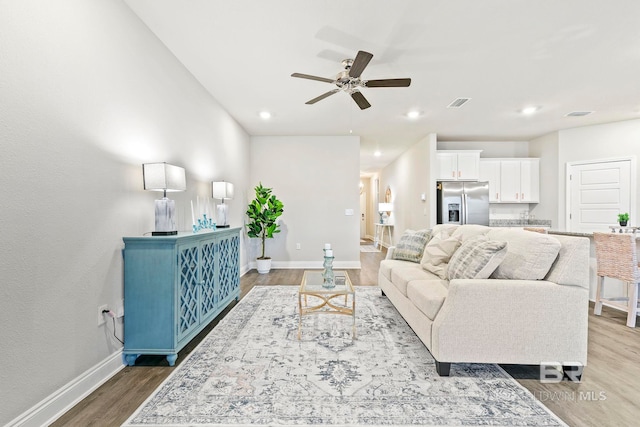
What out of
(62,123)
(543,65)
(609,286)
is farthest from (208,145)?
(609,286)

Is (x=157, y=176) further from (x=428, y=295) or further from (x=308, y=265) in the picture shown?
(x=308, y=265)

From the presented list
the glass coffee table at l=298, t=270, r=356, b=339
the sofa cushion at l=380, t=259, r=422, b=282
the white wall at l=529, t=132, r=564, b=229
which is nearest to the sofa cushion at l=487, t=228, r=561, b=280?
the sofa cushion at l=380, t=259, r=422, b=282

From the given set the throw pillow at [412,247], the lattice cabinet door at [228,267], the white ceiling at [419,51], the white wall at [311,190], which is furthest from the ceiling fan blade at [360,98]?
the white wall at [311,190]

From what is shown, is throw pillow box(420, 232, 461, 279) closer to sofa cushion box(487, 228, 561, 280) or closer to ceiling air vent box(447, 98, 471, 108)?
sofa cushion box(487, 228, 561, 280)

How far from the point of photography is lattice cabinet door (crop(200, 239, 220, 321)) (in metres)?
2.58

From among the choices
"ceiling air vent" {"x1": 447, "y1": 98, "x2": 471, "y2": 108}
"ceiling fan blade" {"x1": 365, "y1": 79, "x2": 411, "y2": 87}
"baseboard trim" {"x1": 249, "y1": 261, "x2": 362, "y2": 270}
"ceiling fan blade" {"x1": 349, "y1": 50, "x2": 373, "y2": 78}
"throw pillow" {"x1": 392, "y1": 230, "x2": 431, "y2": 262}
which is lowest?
"baseboard trim" {"x1": 249, "y1": 261, "x2": 362, "y2": 270}

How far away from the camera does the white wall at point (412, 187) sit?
19.2 feet

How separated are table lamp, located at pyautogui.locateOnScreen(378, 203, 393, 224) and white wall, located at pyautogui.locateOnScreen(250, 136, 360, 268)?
3327 mm

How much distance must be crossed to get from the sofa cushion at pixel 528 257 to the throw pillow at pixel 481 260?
13cm

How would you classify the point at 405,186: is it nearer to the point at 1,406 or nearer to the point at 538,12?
the point at 538,12

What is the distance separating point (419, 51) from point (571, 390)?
9.68 feet

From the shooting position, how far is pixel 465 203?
5.64 meters

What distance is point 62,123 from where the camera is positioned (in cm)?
166

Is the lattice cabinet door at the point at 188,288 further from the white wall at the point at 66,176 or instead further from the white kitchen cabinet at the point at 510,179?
the white kitchen cabinet at the point at 510,179
